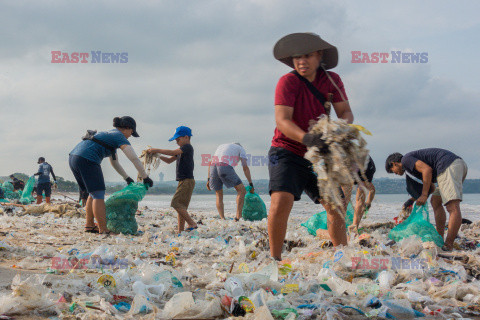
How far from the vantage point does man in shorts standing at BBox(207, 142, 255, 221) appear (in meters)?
7.55

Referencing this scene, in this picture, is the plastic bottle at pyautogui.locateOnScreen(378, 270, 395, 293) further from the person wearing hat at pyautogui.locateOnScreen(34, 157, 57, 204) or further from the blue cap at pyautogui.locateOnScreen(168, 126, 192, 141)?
the person wearing hat at pyautogui.locateOnScreen(34, 157, 57, 204)

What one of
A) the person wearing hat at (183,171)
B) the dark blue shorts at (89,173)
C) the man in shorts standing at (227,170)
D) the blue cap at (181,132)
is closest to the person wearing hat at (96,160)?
the dark blue shorts at (89,173)

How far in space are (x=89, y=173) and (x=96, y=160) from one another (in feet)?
0.68

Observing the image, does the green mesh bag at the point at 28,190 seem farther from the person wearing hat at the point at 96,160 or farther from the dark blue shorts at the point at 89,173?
the dark blue shorts at the point at 89,173

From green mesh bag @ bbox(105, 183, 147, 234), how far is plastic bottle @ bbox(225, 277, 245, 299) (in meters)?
3.99

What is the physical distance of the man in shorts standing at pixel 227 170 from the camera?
7.55 meters

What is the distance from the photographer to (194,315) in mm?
1948

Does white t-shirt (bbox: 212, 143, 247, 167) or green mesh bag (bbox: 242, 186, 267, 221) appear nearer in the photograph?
white t-shirt (bbox: 212, 143, 247, 167)

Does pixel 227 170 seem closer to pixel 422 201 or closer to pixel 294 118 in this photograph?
pixel 422 201

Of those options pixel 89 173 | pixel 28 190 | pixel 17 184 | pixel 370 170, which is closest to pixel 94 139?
pixel 89 173

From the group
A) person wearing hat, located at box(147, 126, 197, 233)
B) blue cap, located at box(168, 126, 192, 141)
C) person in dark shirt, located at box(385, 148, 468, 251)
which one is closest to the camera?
person in dark shirt, located at box(385, 148, 468, 251)

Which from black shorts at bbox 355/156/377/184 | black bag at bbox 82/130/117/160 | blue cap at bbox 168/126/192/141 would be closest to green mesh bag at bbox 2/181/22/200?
black bag at bbox 82/130/117/160

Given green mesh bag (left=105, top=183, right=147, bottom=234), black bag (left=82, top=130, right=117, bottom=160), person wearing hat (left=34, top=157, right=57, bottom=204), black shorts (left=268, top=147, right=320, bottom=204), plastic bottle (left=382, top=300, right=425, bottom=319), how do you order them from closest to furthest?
plastic bottle (left=382, top=300, right=425, bottom=319), black shorts (left=268, top=147, right=320, bottom=204), black bag (left=82, top=130, right=117, bottom=160), green mesh bag (left=105, top=183, right=147, bottom=234), person wearing hat (left=34, top=157, right=57, bottom=204)

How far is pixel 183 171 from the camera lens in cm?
629
